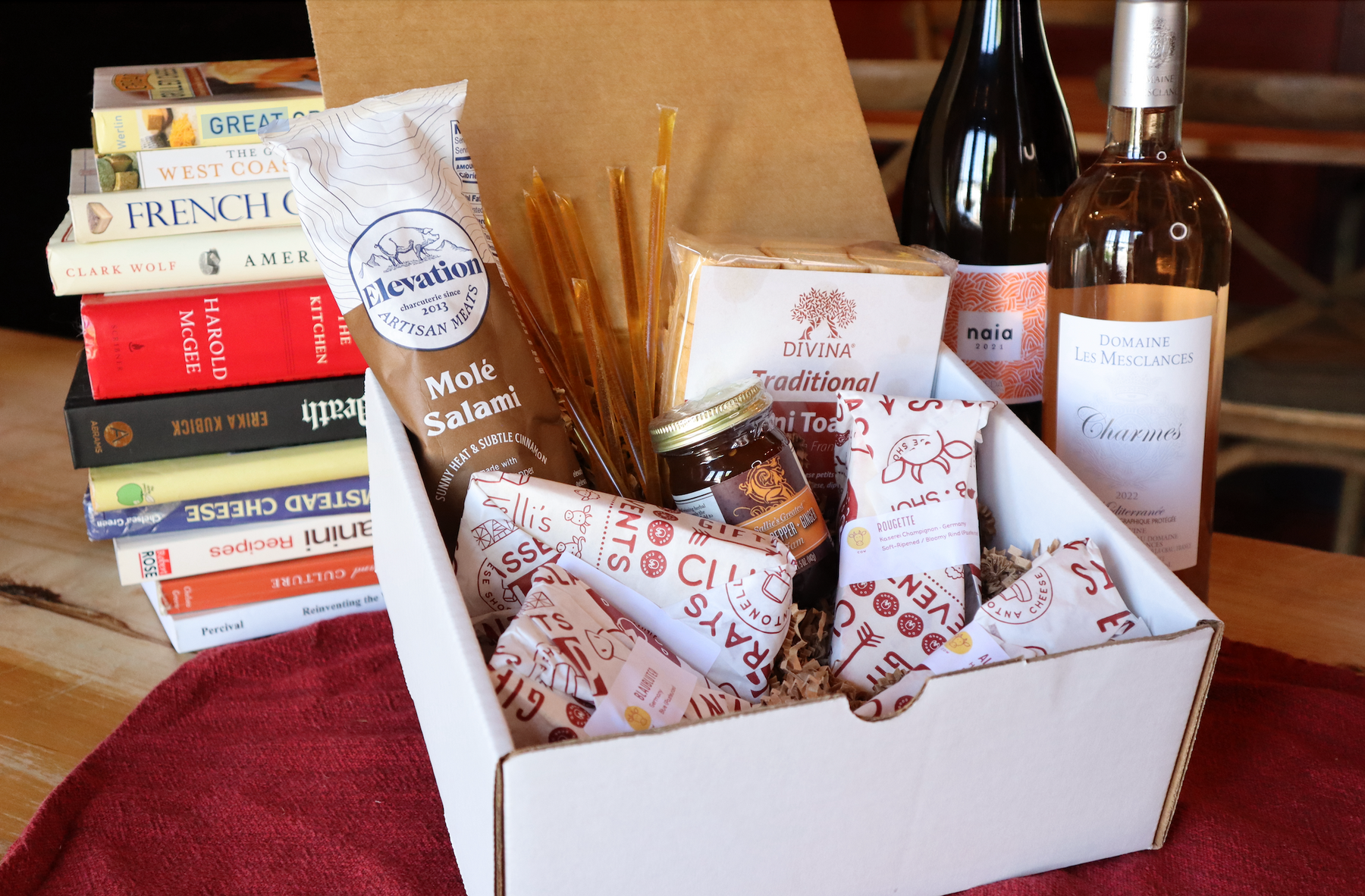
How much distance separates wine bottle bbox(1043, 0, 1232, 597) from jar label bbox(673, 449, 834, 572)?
184 mm

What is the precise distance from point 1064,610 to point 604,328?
370 millimetres

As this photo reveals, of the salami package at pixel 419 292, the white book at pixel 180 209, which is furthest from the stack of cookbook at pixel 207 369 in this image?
the salami package at pixel 419 292

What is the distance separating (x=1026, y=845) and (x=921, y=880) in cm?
5

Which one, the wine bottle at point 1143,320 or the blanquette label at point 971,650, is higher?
the wine bottle at point 1143,320

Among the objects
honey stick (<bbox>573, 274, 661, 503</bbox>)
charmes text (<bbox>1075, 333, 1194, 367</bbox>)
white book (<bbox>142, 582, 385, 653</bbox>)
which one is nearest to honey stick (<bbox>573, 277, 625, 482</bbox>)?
honey stick (<bbox>573, 274, 661, 503</bbox>)

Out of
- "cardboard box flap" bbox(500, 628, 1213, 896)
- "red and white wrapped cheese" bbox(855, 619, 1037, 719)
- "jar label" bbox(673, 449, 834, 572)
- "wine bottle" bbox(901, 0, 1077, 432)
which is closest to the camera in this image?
"cardboard box flap" bbox(500, 628, 1213, 896)

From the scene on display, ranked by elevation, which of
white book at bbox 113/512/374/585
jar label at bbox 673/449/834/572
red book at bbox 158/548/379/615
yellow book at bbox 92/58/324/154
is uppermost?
yellow book at bbox 92/58/324/154

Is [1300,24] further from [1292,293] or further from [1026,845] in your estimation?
[1026,845]

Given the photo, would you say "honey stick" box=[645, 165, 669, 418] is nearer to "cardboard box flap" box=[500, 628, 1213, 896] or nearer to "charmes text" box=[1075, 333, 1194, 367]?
"charmes text" box=[1075, 333, 1194, 367]

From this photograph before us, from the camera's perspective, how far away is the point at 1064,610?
0.52 meters

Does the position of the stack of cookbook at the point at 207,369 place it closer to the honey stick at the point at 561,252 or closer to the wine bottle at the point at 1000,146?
the honey stick at the point at 561,252

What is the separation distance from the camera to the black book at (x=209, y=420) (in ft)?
2.34

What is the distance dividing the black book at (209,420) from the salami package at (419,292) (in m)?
0.14

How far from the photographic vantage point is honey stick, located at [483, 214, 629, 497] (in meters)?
0.73
